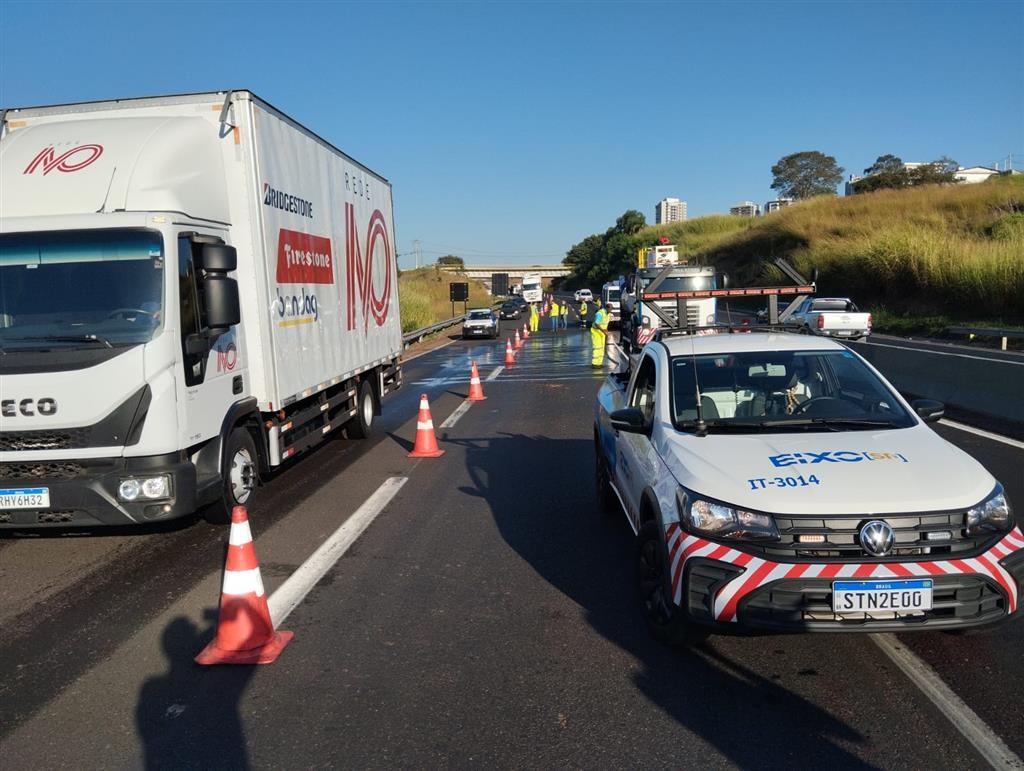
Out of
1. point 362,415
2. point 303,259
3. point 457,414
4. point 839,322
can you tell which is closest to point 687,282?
point 839,322

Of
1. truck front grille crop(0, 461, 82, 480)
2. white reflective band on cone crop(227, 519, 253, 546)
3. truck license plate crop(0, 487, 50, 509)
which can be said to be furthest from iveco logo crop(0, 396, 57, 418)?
white reflective band on cone crop(227, 519, 253, 546)

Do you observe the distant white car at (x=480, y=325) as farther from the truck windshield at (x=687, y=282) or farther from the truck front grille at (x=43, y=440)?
the truck front grille at (x=43, y=440)

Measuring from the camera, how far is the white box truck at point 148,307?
239 inches

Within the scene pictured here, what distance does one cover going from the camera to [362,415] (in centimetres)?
1223

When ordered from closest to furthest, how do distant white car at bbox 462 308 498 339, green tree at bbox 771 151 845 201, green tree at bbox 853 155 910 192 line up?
distant white car at bbox 462 308 498 339, green tree at bbox 853 155 910 192, green tree at bbox 771 151 845 201

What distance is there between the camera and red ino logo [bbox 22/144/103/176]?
6.92m

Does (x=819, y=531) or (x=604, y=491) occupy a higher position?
(x=819, y=531)

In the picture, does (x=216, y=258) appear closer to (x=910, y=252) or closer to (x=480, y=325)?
(x=480, y=325)

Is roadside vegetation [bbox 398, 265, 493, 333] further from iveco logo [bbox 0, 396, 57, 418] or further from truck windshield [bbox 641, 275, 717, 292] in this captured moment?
iveco logo [bbox 0, 396, 57, 418]

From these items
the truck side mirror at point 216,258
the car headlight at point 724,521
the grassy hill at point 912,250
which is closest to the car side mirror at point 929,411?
the car headlight at point 724,521

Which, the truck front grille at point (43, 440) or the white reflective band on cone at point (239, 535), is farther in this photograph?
the truck front grille at point (43, 440)

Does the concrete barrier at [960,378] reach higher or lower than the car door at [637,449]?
lower

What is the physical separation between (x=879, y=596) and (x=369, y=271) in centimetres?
971

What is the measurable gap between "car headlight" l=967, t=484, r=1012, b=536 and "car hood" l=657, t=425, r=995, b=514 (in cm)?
4
